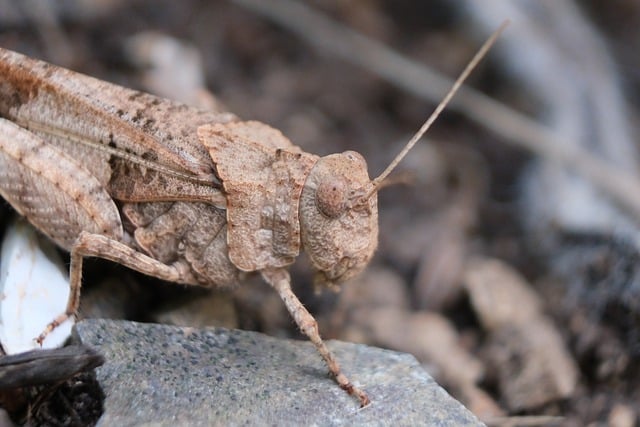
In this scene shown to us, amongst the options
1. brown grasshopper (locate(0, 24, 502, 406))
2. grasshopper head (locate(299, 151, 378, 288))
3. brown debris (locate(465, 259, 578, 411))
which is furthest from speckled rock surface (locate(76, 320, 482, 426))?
brown debris (locate(465, 259, 578, 411))

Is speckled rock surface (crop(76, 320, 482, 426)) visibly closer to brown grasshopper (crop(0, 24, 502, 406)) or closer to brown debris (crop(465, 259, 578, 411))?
brown grasshopper (crop(0, 24, 502, 406))

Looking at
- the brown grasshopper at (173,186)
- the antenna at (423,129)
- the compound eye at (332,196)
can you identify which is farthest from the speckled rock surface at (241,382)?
the antenna at (423,129)

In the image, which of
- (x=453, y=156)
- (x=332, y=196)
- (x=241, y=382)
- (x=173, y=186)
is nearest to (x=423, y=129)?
(x=332, y=196)

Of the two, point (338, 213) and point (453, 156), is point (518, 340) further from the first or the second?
point (453, 156)

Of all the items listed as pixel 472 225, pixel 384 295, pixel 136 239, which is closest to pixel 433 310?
pixel 384 295

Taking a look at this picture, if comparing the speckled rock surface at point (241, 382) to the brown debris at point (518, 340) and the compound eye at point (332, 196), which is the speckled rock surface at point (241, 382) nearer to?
the compound eye at point (332, 196)
